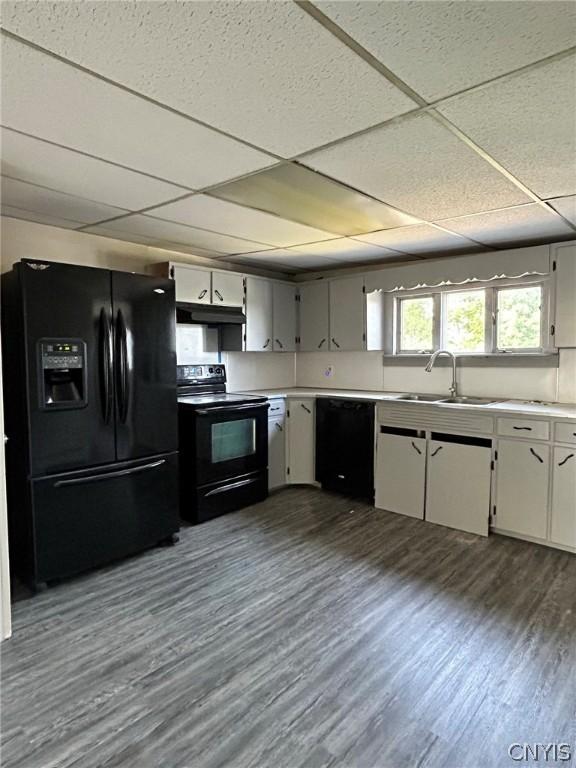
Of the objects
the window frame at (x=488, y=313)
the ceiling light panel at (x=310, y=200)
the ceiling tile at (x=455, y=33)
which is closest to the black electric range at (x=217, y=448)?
the ceiling light panel at (x=310, y=200)

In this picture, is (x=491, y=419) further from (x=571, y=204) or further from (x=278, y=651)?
(x=278, y=651)

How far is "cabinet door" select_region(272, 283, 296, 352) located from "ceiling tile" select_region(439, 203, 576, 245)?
195 centimetres

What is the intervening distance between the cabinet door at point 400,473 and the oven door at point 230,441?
40.5 inches

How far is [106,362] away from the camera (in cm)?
282

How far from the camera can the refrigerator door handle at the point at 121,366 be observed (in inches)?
114

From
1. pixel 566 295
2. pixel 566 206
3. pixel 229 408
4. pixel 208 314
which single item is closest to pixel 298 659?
pixel 229 408

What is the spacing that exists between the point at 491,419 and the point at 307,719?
2.36 meters

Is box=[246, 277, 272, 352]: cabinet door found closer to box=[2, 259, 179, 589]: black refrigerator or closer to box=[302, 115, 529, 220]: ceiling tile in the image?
box=[2, 259, 179, 589]: black refrigerator

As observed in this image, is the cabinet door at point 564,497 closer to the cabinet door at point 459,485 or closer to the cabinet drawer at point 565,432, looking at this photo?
the cabinet drawer at point 565,432

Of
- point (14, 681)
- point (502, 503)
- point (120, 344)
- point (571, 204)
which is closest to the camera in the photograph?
point (14, 681)

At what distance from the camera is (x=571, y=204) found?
2662mm

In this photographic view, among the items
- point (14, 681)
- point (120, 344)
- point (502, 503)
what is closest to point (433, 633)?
point (502, 503)

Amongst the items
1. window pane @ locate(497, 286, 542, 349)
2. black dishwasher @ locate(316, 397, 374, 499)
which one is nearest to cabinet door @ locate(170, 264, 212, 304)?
black dishwasher @ locate(316, 397, 374, 499)

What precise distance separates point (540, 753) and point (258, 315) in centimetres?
372
